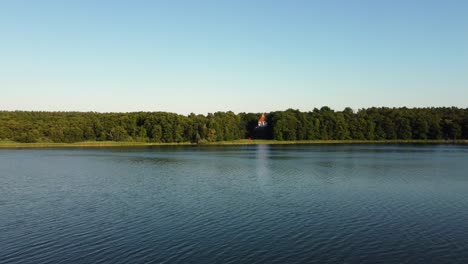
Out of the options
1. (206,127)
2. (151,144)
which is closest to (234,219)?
(151,144)

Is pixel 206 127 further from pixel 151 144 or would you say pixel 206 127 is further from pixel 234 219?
pixel 234 219

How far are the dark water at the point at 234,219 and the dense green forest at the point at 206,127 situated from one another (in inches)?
4519

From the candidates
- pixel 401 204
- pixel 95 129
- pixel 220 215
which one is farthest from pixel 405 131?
pixel 220 215

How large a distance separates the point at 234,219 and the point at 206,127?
149867 millimetres

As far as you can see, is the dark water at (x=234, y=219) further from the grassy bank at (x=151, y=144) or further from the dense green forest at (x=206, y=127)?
the dense green forest at (x=206, y=127)

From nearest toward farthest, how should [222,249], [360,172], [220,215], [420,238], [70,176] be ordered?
[222,249], [420,238], [220,215], [70,176], [360,172]

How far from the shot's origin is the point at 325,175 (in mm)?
62500

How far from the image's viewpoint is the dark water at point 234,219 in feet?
80.2

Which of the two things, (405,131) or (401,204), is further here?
(405,131)

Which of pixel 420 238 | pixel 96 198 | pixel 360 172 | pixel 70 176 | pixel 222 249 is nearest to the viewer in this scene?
pixel 222 249

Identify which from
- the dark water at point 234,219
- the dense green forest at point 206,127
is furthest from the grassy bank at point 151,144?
the dark water at point 234,219

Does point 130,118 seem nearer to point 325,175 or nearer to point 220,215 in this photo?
point 325,175

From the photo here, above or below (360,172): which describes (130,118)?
above

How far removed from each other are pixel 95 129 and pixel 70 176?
119 meters
